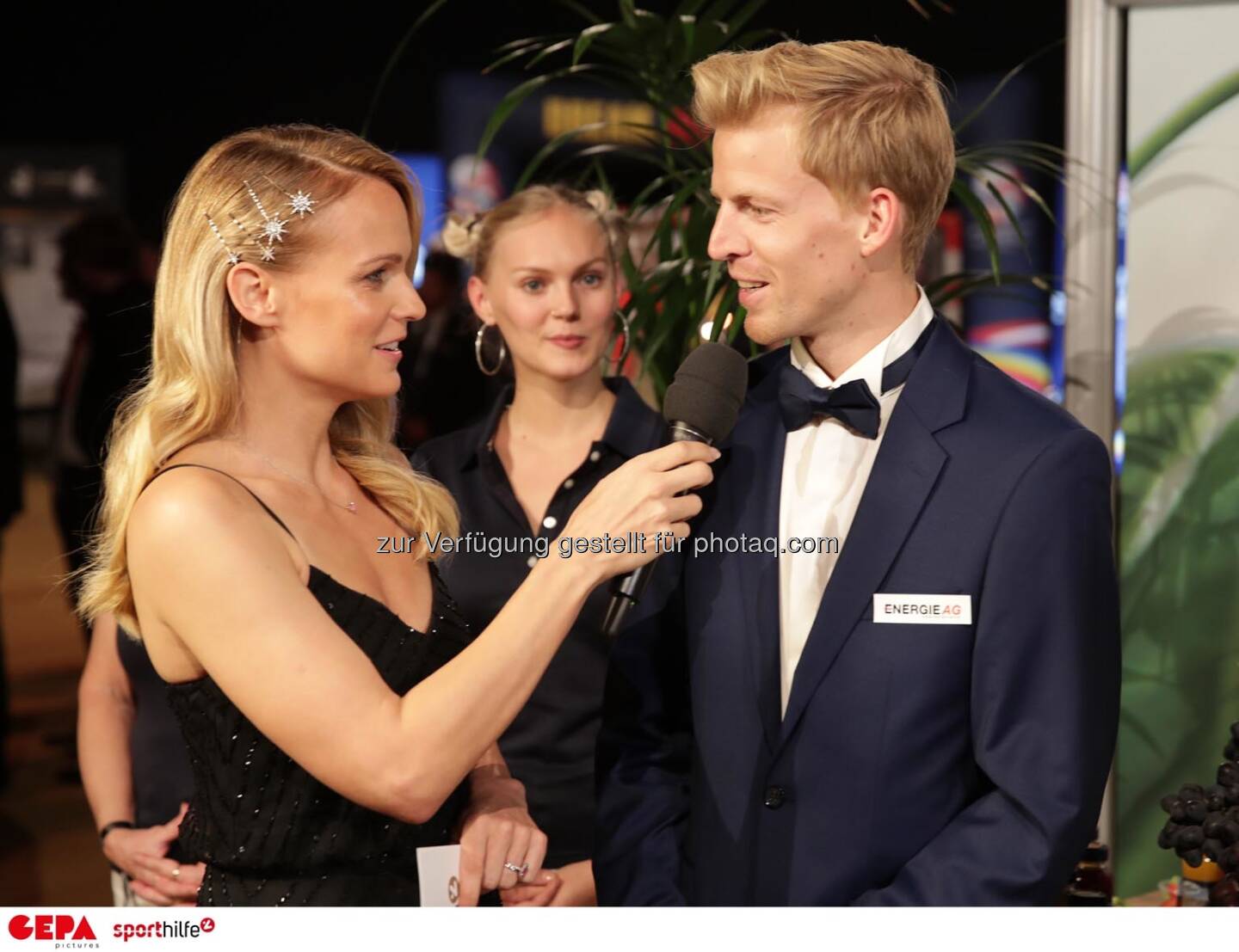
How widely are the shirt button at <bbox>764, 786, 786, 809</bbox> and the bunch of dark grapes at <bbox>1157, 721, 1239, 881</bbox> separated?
0.65 meters

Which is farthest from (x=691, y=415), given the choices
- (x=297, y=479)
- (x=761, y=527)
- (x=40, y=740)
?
(x=40, y=740)

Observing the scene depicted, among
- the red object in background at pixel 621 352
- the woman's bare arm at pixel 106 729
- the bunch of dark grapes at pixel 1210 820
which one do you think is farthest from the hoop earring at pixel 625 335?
the bunch of dark grapes at pixel 1210 820

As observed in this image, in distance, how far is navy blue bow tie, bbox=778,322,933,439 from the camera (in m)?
1.64

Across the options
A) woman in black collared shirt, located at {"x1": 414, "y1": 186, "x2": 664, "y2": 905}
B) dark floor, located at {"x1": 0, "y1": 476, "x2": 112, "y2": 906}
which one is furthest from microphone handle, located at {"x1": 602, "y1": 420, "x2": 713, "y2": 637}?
dark floor, located at {"x1": 0, "y1": 476, "x2": 112, "y2": 906}

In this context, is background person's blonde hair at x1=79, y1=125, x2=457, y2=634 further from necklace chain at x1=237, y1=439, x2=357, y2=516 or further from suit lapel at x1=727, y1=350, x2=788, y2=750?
suit lapel at x1=727, y1=350, x2=788, y2=750

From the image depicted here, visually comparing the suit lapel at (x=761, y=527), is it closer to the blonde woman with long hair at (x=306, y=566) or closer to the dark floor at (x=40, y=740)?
the blonde woman with long hair at (x=306, y=566)

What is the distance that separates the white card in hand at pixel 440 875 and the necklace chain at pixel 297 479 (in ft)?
1.50

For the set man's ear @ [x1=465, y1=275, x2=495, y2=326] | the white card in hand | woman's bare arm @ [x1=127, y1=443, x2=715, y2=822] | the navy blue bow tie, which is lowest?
the white card in hand

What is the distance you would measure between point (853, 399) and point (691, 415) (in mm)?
209

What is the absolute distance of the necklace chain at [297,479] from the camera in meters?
1.68

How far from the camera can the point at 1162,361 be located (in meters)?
2.39

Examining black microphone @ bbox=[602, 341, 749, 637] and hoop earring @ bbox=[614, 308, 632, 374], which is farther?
hoop earring @ bbox=[614, 308, 632, 374]
